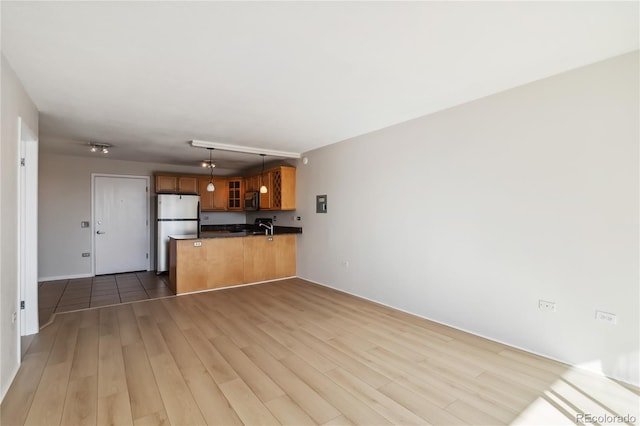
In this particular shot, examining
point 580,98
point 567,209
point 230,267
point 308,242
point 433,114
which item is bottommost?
point 230,267

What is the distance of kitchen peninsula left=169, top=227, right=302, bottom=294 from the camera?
5.06 metres

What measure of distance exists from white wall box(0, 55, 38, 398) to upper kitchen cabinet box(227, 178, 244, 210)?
505 centimetres

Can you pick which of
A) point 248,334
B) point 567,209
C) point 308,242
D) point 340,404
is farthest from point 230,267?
point 567,209

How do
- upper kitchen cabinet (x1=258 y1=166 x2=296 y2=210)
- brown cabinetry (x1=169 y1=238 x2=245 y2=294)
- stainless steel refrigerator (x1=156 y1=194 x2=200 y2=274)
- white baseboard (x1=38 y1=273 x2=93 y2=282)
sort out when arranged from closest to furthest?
brown cabinetry (x1=169 y1=238 x2=245 y2=294), white baseboard (x1=38 y1=273 x2=93 y2=282), upper kitchen cabinet (x1=258 y1=166 x2=296 y2=210), stainless steel refrigerator (x1=156 y1=194 x2=200 y2=274)

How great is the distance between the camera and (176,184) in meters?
7.16

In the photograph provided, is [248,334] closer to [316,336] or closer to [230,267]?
[316,336]

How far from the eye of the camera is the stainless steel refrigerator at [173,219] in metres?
6.69

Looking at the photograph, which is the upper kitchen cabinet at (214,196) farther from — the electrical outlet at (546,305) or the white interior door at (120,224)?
the electrical outlet at (546,305)

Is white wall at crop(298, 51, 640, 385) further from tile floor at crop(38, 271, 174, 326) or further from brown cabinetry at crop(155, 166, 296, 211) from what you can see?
tile floor at crop(38, 271, 174, 326)

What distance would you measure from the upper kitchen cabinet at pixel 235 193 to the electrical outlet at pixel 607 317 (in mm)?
6880

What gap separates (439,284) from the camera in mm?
3676

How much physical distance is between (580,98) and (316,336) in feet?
10.9

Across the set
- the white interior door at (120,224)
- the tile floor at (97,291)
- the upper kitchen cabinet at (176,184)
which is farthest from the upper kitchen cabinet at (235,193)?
the tile floor at (97,291)

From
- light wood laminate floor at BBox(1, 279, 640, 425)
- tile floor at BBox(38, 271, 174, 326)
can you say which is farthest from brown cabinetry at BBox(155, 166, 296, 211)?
light wood laminate floor at BBox(1, 279, 640, 425)
